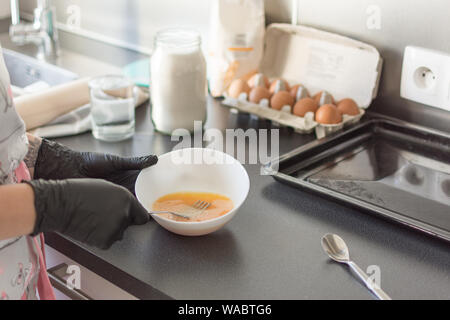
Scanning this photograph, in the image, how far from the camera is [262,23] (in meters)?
1.35

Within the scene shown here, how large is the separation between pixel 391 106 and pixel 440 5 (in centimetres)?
26

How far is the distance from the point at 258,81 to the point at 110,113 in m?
0.38

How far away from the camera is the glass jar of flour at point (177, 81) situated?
1142 millimetres

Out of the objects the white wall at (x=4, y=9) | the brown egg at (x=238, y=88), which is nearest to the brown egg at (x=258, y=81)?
the brown egg at (x=238, y=88)

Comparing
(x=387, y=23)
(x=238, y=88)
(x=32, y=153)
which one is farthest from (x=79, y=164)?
(x=387, y=23)

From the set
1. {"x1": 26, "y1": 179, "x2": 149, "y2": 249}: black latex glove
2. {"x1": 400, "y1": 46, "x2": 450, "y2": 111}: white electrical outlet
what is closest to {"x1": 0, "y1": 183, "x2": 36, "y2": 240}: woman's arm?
{"x1": 26, "y1": 179, "x2": 149, "y2": 249}: black latex glove

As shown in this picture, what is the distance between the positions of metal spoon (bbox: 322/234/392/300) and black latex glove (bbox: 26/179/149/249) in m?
0.32

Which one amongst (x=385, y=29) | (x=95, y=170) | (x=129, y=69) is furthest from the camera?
(x=129, y=69)

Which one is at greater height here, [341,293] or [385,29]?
[385,29]

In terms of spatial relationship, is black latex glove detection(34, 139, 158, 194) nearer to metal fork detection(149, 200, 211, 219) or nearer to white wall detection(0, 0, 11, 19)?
metal fork detection(149, 200, 211, 219)

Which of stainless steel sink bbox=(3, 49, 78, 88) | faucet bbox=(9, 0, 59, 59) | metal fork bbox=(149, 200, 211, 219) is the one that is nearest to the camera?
metal fork bbox=(149, 200, 211, 219)

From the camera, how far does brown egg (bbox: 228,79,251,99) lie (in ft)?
4.25
